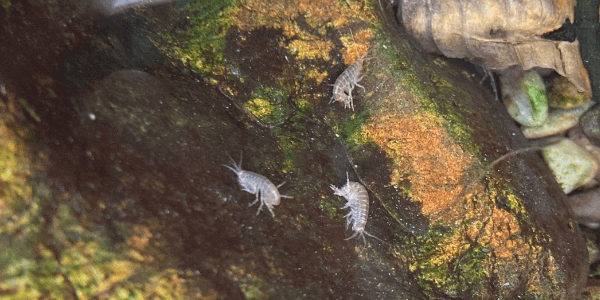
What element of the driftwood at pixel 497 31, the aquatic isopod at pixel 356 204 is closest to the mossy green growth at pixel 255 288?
the aquatic isopod at pixel 356 204

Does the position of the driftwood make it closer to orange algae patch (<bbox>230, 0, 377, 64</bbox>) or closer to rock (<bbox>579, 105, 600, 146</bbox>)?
rock (<bbox>579, 105, 600, 146</bbox>)

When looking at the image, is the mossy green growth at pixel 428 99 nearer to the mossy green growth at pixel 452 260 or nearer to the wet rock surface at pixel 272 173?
the wet rock surface at pixel 272 173

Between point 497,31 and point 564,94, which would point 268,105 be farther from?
point 564,94

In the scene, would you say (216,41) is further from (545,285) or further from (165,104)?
(545,285)

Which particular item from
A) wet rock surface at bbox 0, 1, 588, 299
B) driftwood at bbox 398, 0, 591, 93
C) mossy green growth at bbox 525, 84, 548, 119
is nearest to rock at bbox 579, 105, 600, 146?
mossy green growth at bbox 525, 84, 548, 119

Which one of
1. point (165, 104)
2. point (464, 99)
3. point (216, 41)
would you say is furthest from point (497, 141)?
point (165, 104)

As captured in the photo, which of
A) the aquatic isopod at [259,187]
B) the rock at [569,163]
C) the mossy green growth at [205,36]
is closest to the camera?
the aquatic isopod at [259,187]
